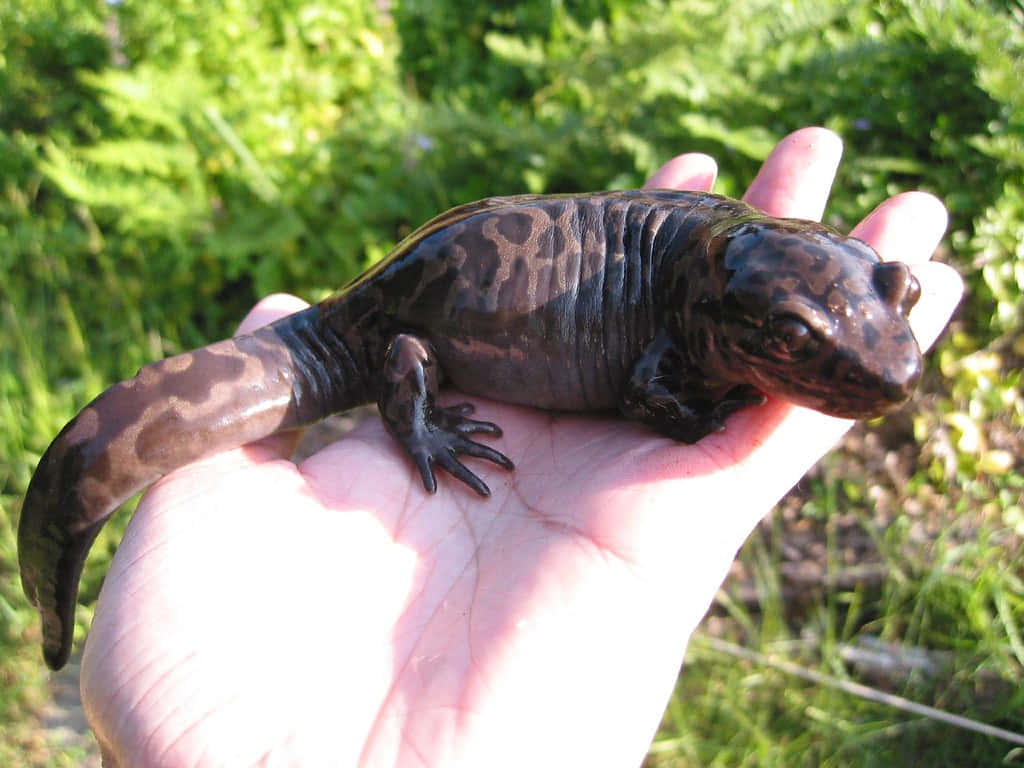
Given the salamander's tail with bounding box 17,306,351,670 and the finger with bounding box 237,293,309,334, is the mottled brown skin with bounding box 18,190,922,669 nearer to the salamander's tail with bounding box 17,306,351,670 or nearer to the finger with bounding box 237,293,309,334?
the salamander's tail with bounding box 17,306,351,670

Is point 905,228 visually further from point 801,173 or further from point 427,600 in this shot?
point 427,600

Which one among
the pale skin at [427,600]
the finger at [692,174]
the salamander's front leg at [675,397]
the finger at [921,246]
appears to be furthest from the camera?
the finger at [692,174]

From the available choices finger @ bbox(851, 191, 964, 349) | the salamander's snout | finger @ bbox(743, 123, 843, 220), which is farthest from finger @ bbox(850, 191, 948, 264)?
the salamander's snout

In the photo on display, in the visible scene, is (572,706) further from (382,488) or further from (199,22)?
(199,22)

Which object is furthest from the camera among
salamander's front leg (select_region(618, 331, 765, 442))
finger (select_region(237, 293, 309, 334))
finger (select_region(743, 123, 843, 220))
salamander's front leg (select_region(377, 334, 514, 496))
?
finger (select_region(237, 293, 309, 334))

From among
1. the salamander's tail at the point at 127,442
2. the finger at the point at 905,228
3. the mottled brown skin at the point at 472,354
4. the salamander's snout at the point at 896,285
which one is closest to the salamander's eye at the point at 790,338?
the mottled brown skin at the point at 472,354

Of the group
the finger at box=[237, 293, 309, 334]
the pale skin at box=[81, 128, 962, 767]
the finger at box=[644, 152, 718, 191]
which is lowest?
the pale skin at box=[81, 128, 962, 767]

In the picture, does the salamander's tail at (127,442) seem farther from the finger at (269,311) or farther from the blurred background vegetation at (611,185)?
the blurred background vegetation at (611,185)

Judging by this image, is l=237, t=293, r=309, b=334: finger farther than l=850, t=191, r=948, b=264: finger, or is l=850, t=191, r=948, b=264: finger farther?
l=237, t=293, r=309, b=334: finger
